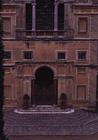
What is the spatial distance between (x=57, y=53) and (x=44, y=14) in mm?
3370

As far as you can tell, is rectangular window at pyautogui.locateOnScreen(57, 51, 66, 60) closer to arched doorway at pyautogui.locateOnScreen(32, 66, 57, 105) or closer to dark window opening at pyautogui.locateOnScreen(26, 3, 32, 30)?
arched doorway at pyautogui.locateOnScreen(32, 66, 57, 105)

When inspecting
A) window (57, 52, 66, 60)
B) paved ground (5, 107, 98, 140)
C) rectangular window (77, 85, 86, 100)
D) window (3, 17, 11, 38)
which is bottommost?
paved ground (5, 107, 98, 140)

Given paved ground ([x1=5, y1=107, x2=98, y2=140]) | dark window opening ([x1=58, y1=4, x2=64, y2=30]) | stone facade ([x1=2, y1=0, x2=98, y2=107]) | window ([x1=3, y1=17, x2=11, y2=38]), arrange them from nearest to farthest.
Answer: paved ground ([x1=5, y1=107, x2=98, y2=140]) < stone facade ([x1=2, y1=0, x2=98, y2=107]) < window ([x1=3, y1=17, x2=11, y2=38]) < dark window opening ([x1=58, y1=4, x2=64, y2=30])

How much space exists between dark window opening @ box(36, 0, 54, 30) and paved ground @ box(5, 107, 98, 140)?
7.44 metres

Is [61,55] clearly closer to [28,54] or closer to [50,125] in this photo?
[28,54]

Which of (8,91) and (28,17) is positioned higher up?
(28,17)

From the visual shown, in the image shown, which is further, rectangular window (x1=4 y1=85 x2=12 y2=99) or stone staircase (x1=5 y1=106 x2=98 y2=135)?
rectangular window (x1=4 y1=85 x2=12 y2=99)

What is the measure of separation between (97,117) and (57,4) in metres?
9.74

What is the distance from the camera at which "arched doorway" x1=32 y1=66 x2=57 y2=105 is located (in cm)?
4691

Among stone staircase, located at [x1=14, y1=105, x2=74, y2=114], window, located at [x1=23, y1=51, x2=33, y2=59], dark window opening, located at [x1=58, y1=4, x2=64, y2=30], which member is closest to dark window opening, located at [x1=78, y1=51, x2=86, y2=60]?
dark window opening, located at [x1=58, y1=4, x2=64, y2=30]

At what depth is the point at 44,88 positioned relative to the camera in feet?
154

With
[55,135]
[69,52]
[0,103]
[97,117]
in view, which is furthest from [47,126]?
[0,103]

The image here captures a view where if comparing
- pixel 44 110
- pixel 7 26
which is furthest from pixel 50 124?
pixel 7 26

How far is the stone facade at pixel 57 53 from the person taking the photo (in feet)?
152
